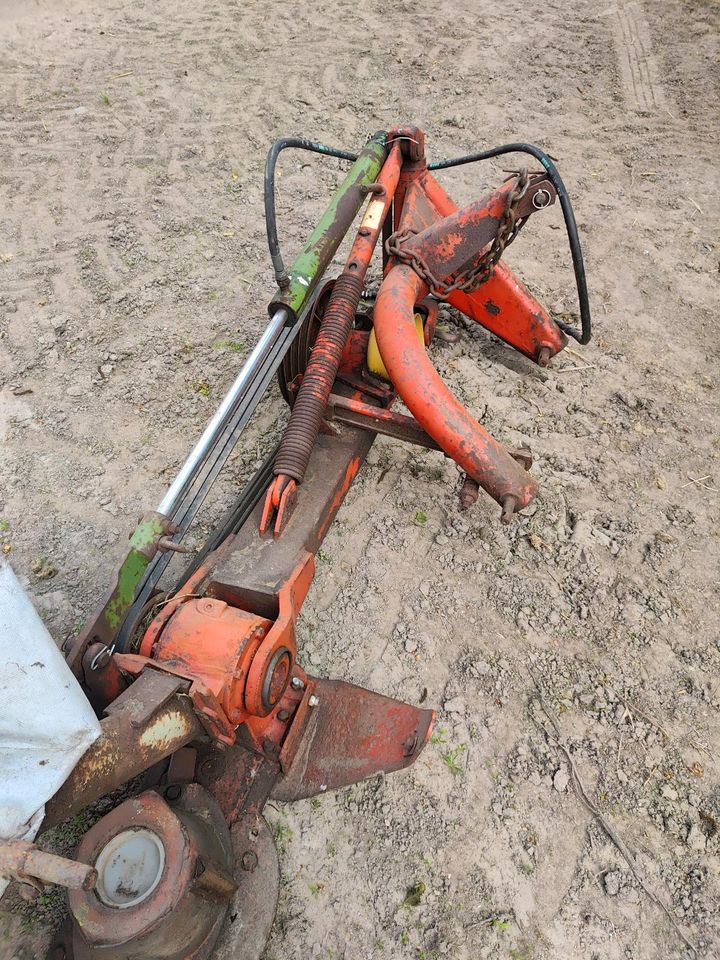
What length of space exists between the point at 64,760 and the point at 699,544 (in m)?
2.65

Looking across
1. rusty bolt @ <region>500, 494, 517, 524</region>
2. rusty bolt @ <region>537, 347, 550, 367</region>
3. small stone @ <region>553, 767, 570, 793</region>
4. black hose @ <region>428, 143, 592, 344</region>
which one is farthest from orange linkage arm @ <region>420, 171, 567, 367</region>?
small stone @ <region>553, 767, 570, 793</region>

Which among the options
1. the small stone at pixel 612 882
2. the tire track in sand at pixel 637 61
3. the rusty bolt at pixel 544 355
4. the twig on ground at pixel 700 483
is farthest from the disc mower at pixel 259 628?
the tire track in sand at pixel 637 61

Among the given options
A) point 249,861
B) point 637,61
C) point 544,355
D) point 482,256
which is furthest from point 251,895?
point 637,61

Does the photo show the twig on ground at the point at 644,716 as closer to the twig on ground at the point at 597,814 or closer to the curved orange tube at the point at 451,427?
the twig on ground at the point at 597,814

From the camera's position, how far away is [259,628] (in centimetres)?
193

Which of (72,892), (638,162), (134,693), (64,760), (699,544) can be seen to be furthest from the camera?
(638,162)

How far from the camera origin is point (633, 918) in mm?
2020

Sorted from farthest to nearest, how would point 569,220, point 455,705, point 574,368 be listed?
point 574,368
point 569,220
point 455,705

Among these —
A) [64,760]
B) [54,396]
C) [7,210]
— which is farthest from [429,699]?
[7,210]

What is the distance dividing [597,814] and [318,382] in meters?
1.83

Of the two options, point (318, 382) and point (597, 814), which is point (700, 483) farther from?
point (318, 382)

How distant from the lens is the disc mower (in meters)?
1.59

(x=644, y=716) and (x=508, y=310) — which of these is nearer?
(x=644, y=716)

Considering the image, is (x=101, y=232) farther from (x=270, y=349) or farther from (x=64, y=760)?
(x=64, y=760)
